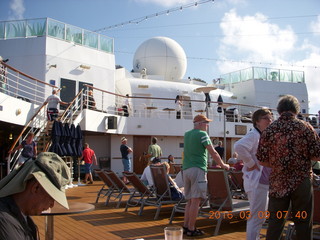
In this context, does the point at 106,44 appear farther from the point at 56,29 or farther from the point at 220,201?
the point at 220,201

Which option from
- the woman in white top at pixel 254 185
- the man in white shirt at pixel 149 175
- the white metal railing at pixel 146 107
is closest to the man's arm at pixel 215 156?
the woman in white top at pixel 254 185

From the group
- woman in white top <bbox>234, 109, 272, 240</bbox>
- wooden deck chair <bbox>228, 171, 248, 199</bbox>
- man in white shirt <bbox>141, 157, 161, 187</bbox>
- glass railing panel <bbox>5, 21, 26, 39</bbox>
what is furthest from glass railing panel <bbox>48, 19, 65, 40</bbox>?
woman in white top <bbox>234, 109, 272, 240</bbox>

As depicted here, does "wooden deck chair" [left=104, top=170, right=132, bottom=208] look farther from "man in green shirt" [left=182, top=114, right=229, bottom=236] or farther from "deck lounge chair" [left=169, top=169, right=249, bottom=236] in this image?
A: "man in green shirt" [left=182, top=114, right=229, bottom=236]

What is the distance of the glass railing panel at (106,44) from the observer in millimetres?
17391

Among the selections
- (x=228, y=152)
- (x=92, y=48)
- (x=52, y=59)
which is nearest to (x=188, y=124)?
(x=228, y=152)

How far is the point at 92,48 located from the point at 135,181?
38.7ft

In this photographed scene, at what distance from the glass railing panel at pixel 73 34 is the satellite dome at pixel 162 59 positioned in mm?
9054

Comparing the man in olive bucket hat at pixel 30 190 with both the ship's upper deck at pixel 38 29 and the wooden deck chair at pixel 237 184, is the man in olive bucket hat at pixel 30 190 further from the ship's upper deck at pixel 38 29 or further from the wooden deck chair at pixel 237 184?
the ship's upper deck at pixel 38 29

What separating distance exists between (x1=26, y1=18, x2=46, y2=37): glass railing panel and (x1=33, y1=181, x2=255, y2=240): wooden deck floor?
11068 mm

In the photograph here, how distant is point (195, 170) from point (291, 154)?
1.76 m

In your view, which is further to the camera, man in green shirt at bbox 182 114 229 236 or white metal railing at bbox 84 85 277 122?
white metal railing at bbox 84 85 277 122

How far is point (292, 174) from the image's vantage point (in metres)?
2.67

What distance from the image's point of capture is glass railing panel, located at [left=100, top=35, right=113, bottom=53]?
17.4 m

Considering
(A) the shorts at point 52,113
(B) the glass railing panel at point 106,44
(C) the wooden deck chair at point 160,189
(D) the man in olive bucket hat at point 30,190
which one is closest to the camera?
(D) the man in olive bucket hat at point 30,190
